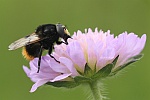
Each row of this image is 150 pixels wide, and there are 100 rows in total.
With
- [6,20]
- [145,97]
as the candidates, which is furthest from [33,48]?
[6,20]

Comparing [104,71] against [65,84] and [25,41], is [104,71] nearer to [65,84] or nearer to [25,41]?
[65,84]

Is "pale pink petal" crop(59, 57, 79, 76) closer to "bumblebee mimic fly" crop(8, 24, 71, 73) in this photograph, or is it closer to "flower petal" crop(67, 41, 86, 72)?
"flower petal" crop(67, 41, 86, 72)

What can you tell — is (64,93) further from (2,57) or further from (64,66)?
(64,66)

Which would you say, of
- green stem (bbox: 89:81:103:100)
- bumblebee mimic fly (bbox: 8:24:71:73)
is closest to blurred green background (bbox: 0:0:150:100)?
bumblebee mimic fly (bbox: 8:24:71:73)

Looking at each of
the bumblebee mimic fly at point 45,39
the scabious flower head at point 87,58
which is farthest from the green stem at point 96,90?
the bumblebee mimic fly at point 45,39

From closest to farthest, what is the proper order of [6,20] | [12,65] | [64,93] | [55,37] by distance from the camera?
1. [55,37]
2. [64,93]
3. [12,65]
4. [6,20]

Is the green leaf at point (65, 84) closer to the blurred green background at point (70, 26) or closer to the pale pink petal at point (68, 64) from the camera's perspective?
the pale pink petal at point (68, 64)

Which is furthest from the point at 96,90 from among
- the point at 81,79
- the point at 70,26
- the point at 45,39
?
the point at 70,26
